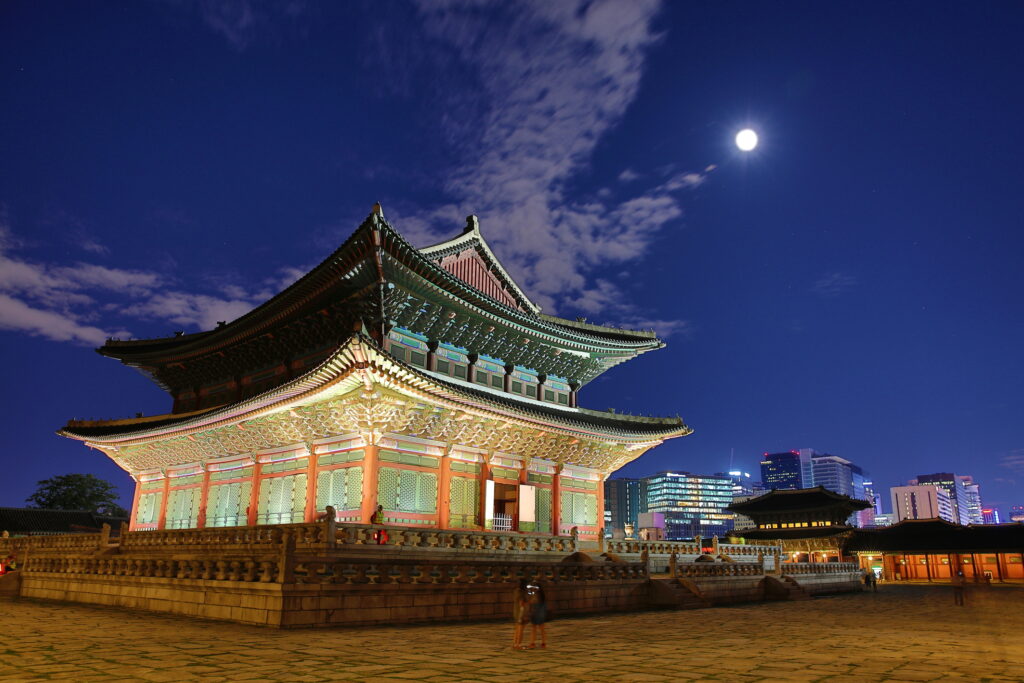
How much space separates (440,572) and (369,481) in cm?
837

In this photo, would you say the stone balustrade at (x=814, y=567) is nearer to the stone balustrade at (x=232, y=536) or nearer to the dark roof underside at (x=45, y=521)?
the stone balustrade at (x=232, y=536)

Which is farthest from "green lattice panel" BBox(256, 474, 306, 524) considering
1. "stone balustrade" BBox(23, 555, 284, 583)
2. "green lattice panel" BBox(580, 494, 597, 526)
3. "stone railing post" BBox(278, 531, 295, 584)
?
"stone railing post" BBox(278, 531, 295, 584)

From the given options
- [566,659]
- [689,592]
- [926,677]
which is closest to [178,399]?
[689,592]

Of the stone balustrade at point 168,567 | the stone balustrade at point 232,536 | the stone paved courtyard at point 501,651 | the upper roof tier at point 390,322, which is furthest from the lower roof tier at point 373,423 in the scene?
the stone paved courtyard at point 501,651

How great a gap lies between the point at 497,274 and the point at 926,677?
2692 cm

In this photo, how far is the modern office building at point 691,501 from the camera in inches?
7357

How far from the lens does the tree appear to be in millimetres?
69062

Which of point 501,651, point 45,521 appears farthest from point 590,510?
point 45,521

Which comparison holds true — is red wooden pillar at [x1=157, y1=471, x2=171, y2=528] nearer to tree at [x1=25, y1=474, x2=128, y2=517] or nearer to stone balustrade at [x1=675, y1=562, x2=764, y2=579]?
stone balustrade at [x1=675, y1=562, x2=764, y2=579]

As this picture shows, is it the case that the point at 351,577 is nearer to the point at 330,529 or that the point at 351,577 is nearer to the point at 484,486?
the point at 330,529

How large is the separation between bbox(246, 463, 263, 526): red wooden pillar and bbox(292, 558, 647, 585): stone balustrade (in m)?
14.8

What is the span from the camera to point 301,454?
1038 inches

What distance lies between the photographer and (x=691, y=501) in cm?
18962

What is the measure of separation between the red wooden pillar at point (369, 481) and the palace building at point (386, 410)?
48 mm
